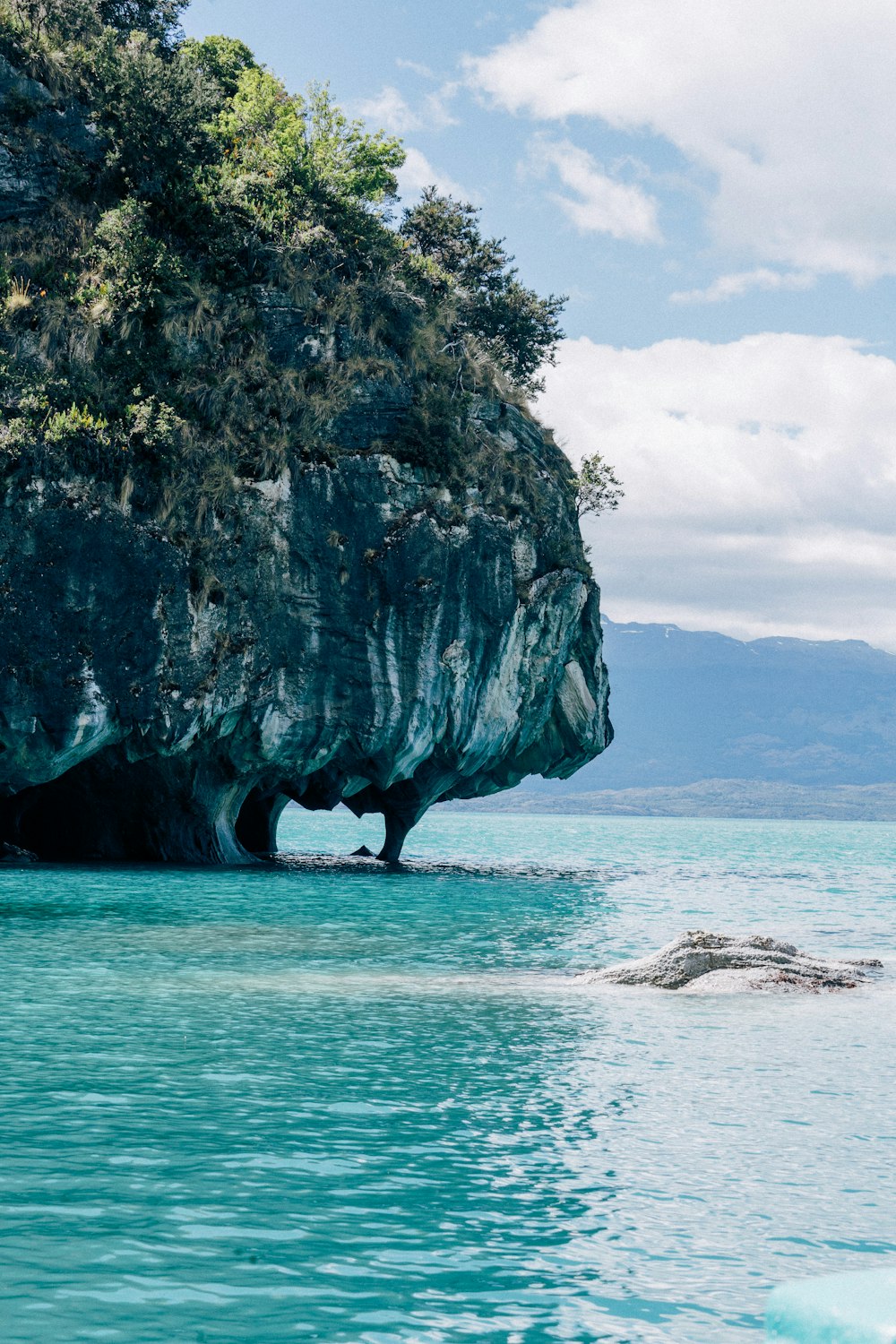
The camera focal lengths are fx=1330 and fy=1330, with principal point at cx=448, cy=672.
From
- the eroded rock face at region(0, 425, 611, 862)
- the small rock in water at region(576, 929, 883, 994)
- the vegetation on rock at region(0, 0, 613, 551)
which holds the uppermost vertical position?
the vegetation on rock at region(0, 0, 613, 551)

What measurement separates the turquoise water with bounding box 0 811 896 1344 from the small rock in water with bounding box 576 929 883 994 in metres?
0.65

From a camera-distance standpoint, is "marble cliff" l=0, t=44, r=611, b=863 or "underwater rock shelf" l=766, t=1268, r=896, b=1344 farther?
"marble cliff" l=0, t=44, r=611, b=863

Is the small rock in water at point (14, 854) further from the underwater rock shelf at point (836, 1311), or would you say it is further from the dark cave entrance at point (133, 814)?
the underwater rock shelf at point (836, 1311)

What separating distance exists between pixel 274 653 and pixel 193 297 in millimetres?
9337

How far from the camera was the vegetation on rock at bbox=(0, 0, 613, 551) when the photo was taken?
31812mm

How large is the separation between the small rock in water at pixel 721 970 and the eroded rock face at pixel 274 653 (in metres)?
16.0

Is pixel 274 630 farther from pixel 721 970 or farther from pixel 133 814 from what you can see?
pixel 721 970

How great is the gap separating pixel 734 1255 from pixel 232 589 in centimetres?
2700

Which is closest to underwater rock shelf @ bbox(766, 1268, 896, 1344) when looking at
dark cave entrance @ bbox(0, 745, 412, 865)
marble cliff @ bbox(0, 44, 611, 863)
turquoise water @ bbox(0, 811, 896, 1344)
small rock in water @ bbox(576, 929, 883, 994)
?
turquoise water @ bbox(0, 811, 896, 1344)

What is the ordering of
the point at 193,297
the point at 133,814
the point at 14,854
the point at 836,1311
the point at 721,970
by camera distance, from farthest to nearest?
the point at 133,814 → the point at 14,854 → the point at 193,297 → the point at 721,970 → the point at 836,1311

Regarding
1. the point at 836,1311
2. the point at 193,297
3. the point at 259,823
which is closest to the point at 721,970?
the point at 836,1311

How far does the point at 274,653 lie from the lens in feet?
112

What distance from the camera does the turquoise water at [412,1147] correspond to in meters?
6.86

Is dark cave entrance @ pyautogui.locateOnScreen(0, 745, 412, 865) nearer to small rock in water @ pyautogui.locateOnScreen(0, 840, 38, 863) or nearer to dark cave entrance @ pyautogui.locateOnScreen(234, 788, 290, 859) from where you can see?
small rock in water @ pyautogui.locateOnScreen(0, 840, 38, 863)
